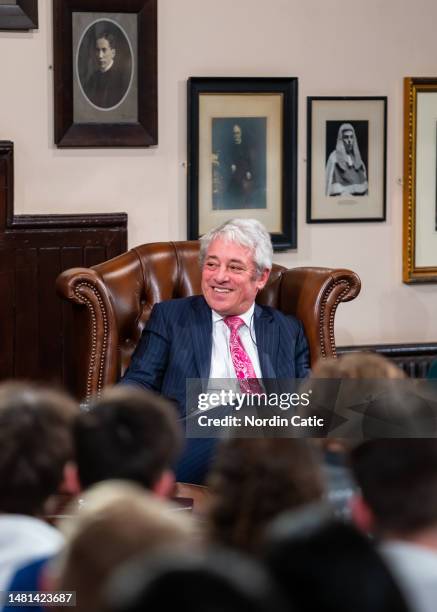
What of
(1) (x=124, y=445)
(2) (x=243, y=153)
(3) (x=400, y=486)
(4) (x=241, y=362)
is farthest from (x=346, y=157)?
(3) (x=400, y=486)

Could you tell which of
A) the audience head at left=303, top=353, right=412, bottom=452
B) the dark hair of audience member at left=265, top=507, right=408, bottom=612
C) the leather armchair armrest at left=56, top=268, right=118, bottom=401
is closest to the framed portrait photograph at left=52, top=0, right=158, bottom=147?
the leather armchair armrest at left=56, top=268, right=118, bottom=401

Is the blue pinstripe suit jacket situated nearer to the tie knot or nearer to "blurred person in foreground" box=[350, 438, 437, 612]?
the tie knot

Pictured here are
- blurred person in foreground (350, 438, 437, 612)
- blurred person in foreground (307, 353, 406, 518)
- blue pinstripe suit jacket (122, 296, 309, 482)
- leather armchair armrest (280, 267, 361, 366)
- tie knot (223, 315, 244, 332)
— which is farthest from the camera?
leather armchair armrest (280, 267, 361, 366)

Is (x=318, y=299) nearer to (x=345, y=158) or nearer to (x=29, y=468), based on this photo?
(x=345, y=158)

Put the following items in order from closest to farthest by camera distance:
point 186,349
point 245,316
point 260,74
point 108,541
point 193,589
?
1. point 193,589
2. point 108,541
3. point 186,349
4. point 245,316
5. point 260,74

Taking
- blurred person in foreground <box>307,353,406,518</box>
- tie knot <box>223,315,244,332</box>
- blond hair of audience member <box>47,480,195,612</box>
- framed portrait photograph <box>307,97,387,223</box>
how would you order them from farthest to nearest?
1. framed portrait photograph <box>307,97,387,223</box>
2. tie knot <box>223,315,244,332</box>
3. blurred person in foreground <box>307,353,406,518</box>
4. blond hair of audience member <box>47,480,195,612</box>

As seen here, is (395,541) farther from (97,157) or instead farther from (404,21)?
(404,21)

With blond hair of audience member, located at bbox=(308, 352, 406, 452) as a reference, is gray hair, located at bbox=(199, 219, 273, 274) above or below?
above

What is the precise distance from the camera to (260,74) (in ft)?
17.4

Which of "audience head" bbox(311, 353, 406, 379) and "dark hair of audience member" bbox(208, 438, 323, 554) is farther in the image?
"audience head" bbox(311, 353, 406, 379)

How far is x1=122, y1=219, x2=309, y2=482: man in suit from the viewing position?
4086mm

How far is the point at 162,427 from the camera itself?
4.69 ft

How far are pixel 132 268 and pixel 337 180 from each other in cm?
142

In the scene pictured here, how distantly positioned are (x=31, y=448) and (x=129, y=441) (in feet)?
0.42
